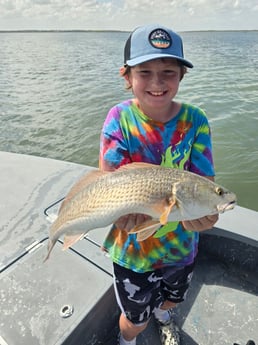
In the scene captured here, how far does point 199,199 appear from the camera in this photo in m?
1.72

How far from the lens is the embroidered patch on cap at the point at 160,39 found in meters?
1.87

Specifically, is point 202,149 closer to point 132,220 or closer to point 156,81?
point 156,81

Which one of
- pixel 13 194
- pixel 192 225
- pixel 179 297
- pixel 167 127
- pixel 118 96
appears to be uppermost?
pixel 167 127

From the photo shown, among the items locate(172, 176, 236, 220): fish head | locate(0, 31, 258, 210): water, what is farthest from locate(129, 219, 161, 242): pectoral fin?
locate(0, 31, 258, 210): water

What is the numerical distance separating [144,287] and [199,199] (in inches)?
32.6

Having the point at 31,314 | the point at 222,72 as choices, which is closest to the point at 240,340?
the point at 31,314

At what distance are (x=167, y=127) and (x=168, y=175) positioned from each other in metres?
0.40

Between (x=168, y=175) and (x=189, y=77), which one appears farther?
(x=189, y=77)

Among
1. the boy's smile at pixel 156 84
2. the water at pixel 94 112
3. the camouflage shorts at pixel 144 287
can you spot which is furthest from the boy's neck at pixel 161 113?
the water at pixel 94 112

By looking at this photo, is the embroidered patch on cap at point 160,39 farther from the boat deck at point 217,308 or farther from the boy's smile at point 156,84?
the boat deck at point 217,308

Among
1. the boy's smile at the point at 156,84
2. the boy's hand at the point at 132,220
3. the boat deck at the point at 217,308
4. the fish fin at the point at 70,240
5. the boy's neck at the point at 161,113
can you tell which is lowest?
the boat deck at the point at 217,308

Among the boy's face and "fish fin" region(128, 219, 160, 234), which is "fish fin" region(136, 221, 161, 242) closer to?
"fish fin" region(128, 219, 160, 234)

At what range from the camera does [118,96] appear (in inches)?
603

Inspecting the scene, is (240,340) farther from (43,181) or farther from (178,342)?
(43,181)
